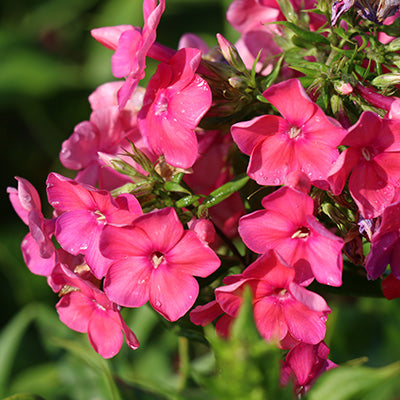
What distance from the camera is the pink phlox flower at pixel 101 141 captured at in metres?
1.11

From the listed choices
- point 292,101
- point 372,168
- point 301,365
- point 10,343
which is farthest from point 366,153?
point 10,343

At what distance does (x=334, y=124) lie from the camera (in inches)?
33.3

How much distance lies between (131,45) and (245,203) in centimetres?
36

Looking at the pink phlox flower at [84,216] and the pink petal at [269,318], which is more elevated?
the pink phlox flower at [84,216]

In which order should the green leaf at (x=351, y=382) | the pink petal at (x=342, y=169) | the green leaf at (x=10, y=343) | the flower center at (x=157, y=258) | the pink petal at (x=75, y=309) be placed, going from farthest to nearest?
1. the green leaf at (x=10, y=343)
2. the pink petal at (x=75, y=309)
3. the flower center at (x=157, y=258)
4. the pink petal at (x=342, y=169)
5. the green leaf at (x=351, y=382)

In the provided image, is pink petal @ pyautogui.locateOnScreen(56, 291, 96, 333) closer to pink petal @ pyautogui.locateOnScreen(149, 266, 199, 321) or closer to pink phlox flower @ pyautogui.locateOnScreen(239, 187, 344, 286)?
pink petal @ pyautogui.locateOnScreen(149, 266, 199, 321)

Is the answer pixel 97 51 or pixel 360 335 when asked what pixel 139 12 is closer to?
pixel 97 51

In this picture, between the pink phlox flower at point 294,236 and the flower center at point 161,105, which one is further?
the flower center at point 161,105

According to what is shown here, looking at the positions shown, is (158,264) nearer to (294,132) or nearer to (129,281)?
(129,281)

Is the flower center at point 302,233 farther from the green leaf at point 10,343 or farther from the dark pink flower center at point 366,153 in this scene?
the green leaf at point 10,343

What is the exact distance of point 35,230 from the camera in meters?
0.96

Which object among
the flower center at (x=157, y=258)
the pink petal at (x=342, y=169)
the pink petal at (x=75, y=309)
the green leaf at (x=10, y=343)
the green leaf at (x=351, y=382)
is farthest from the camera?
the green leaf at (x=10, y=343)

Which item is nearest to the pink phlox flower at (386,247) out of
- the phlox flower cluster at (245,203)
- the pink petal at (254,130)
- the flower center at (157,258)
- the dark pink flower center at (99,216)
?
the phlox flower cluster at (245,203)

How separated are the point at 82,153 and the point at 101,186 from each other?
0.26 feet
